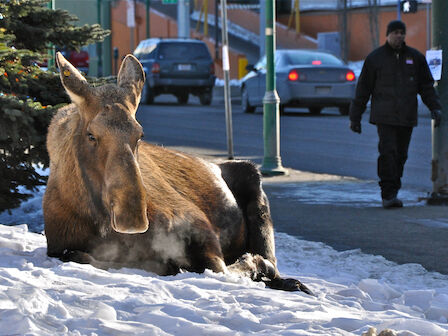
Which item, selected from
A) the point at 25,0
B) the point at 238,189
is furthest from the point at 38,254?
the point at 25,0

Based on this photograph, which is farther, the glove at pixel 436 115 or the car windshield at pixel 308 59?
the car windshield at pixel 308 59

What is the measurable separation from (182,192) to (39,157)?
267 cm

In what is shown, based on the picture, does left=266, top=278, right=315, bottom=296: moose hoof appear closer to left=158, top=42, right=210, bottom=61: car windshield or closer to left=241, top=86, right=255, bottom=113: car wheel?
left=241, top=86, right=255, bottom=113: car wheel

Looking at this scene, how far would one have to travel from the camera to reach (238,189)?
7.04m

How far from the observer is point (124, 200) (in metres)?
5.14

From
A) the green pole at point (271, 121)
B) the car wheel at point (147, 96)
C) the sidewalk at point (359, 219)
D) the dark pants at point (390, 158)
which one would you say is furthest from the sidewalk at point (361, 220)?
the car wheel at point (147, 96)

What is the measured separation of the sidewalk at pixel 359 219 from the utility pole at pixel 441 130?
0.75 feet

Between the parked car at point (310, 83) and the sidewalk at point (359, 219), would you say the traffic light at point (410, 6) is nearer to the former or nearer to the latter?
the parked car at point (310, 83)

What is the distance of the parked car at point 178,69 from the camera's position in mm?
32875

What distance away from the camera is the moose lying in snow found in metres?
5.30

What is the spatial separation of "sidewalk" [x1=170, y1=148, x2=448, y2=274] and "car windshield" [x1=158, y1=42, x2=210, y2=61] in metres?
20.3

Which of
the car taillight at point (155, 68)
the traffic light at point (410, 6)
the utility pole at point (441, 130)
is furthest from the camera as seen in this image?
the car taillight at point (155, 68)

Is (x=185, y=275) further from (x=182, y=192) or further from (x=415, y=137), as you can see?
(x=415, y=137)

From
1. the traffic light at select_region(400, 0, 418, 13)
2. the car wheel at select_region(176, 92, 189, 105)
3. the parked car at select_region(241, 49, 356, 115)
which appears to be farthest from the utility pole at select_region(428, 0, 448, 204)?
the car wheel at select_region(176, 92, 189, 105)
